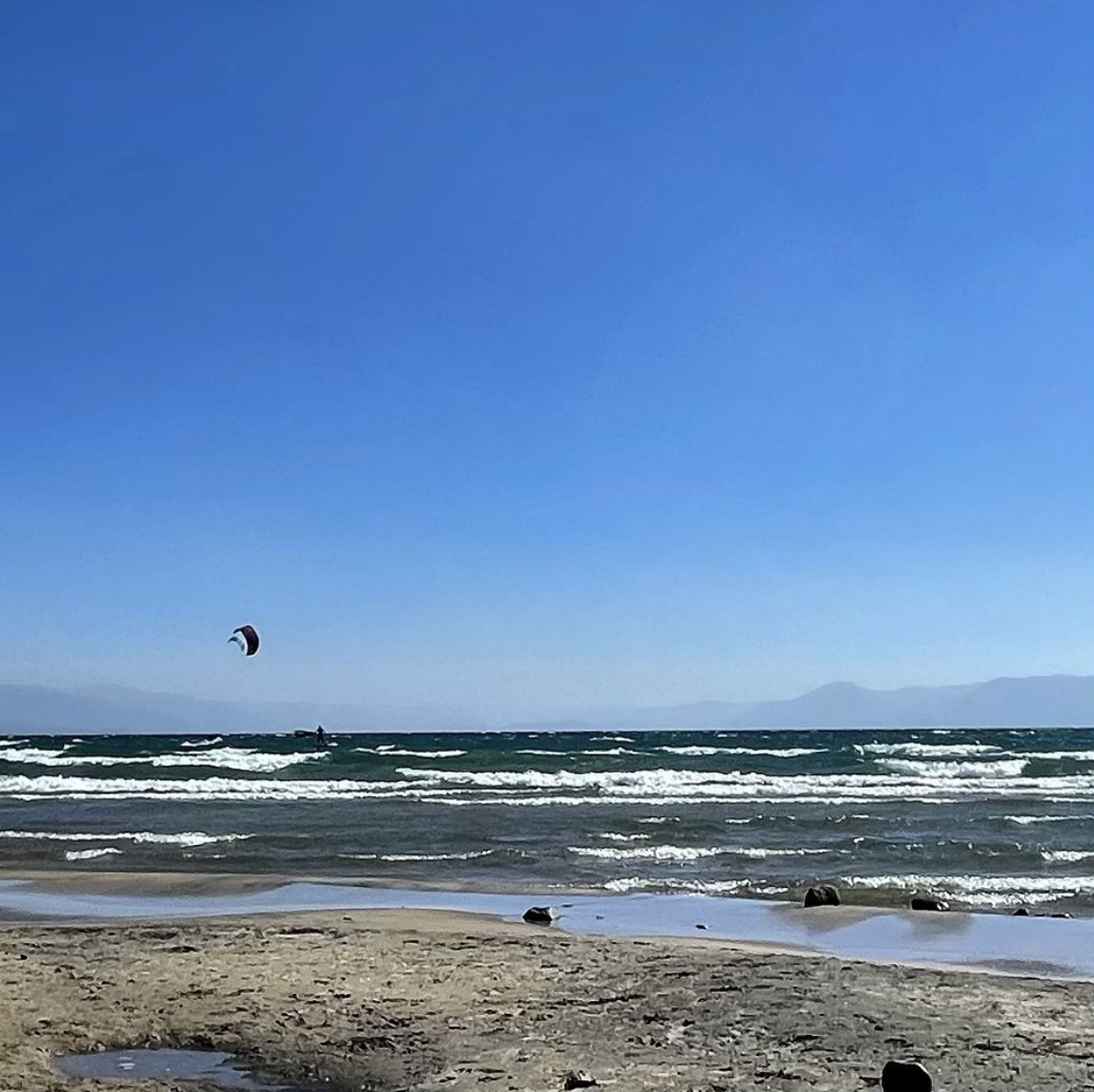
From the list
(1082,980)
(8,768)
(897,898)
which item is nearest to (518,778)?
(8,768)

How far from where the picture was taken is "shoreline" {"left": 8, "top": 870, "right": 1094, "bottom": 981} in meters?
11.2

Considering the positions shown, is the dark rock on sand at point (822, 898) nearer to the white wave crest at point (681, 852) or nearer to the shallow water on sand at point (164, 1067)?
the white wave crest at point (681, 852)

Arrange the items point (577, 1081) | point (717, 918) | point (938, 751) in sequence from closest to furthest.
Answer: point (577, 1081), point (717, 918), point (938, 751)

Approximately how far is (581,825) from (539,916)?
11.1 m

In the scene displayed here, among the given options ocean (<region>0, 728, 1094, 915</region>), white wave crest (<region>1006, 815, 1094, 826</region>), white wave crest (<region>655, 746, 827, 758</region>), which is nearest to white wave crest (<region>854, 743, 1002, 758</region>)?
white wave crest (<region>655, 746, 827, 758</region>)

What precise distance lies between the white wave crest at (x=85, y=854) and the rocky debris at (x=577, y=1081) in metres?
14.6

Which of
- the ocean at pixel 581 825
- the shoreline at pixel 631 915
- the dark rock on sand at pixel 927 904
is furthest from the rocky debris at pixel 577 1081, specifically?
the ocean at pixel 581 825

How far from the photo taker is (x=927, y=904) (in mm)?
13953

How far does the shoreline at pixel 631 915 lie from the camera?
11.2 metres

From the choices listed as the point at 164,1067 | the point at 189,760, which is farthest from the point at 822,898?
the point at 189,760

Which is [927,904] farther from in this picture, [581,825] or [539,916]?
[581,825]

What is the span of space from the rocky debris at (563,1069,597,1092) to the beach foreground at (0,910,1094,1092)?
0.07 metres

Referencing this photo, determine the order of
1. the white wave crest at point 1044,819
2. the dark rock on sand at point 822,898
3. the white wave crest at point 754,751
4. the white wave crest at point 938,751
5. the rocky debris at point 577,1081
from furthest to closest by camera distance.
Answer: the white wave crest at point 754,751
the white wave crest at point 938,751
the white wave crest at point 1044,819
the dark rock on sand at point 822,898
the rocky debris at point 577,1081

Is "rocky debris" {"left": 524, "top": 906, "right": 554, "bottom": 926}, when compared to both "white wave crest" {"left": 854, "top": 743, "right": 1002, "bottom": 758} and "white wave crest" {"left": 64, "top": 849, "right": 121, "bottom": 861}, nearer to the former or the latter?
"white wave crest" {"left": 64, "top": 849, "right": 121, "bottom": 861}
